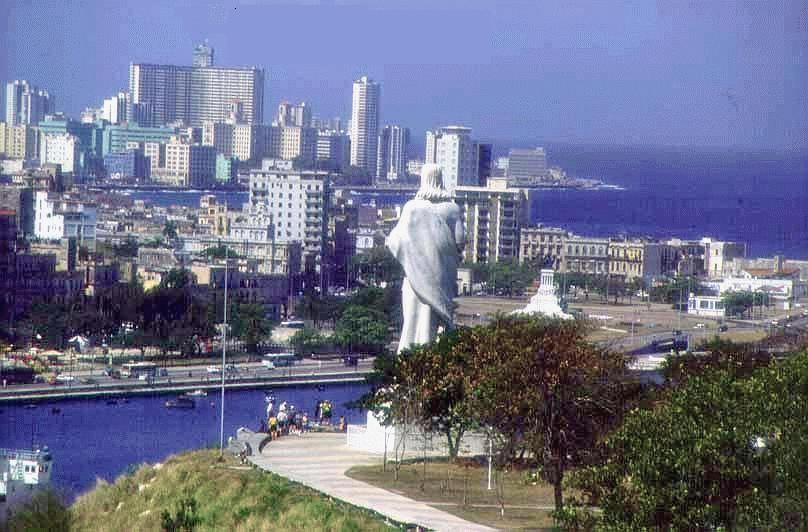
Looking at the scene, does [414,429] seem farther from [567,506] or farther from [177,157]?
[177,157]

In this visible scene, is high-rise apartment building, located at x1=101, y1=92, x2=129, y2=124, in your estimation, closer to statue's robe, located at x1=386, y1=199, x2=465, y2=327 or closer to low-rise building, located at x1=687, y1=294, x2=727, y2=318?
low-rise building, located at x1=687, y1=294, x2=727, y2=318

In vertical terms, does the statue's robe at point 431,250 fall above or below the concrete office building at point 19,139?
below

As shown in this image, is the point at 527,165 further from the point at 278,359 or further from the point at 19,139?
the point at 278,359

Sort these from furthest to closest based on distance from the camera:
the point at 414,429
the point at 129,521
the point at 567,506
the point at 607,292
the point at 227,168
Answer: the point at 227,168 → the point at 607,292 → the point at 414,429 → the point at 129,521 → the point at 567,506

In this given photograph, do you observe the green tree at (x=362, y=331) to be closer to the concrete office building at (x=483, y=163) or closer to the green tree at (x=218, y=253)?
the green tree at (x=218, y=253)

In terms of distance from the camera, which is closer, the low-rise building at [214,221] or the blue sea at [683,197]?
the low-rise building at [214,221]

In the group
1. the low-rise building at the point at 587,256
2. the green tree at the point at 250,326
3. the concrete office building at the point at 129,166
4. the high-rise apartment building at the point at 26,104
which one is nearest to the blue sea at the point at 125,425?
the green tree at the point at 250,326

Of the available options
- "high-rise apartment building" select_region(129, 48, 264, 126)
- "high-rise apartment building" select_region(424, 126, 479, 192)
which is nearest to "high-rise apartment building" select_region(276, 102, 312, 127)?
"high-rise apartment building" select_region(129, 48, 264, 126)

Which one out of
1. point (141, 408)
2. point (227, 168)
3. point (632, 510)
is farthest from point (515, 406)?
point (227, 168)
